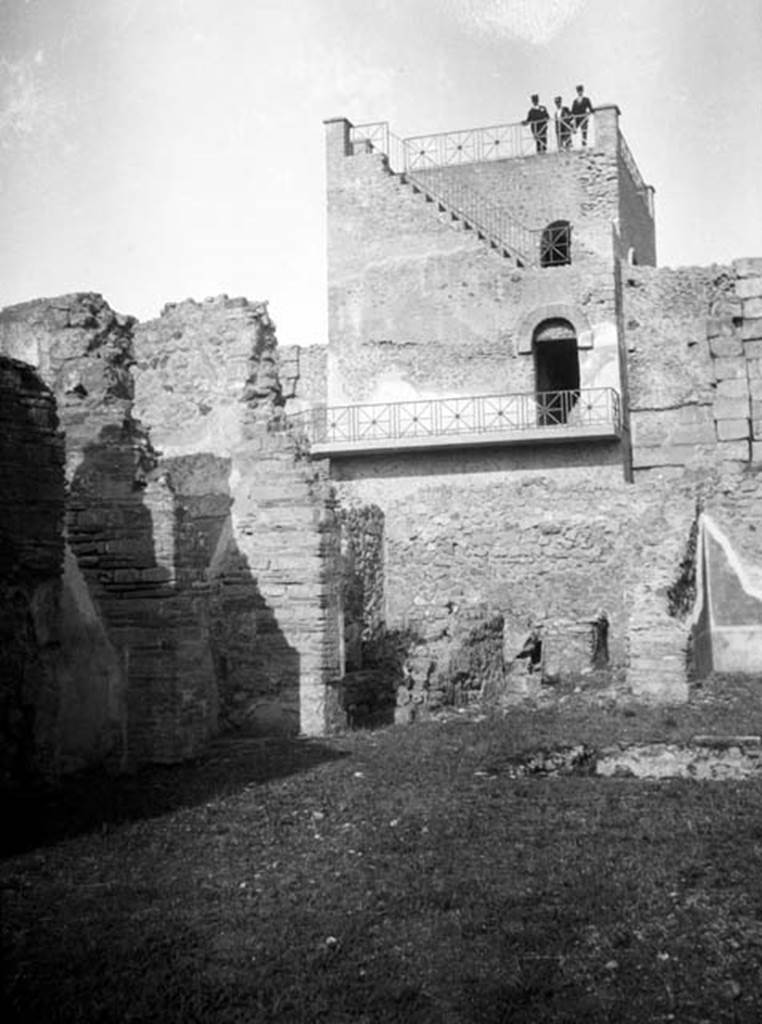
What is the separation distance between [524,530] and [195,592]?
39.5 ft

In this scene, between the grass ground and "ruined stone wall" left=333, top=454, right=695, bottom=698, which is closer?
the grass ground

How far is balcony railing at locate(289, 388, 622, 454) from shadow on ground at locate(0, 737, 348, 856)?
12366 mm

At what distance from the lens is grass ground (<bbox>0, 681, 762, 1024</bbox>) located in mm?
4801

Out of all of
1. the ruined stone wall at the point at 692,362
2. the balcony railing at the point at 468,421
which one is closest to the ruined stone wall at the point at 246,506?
the balcony railing at the point at 468,421

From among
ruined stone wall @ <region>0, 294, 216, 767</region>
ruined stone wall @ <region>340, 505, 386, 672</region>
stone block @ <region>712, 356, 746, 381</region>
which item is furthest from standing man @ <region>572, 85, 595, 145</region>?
ruined stone wall @ <region>0, 294, 216, 767</region>

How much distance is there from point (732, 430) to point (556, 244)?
6.18 metres

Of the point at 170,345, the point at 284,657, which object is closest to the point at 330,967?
the point at 284,657

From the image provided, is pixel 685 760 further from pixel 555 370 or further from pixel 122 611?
pixel 555 370

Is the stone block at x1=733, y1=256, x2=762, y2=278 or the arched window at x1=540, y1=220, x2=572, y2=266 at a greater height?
the arched window at x1=540, y1=220, x2=572, y2=266

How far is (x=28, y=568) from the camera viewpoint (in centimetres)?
875

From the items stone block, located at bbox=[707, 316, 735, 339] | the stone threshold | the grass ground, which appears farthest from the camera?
stone block, located at bbox=[707, 316, 735, 339]

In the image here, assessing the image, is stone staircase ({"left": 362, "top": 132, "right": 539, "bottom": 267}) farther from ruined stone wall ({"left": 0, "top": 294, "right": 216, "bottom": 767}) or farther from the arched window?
ruined stone wall ({"left": 0, "top": 294, "right": 216, "bottom": 767})

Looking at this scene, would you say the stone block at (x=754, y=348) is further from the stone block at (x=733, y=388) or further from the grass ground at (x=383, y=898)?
the grass ground at (x=383, y=898)

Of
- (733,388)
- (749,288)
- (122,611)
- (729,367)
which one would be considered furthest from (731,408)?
(122,611)
